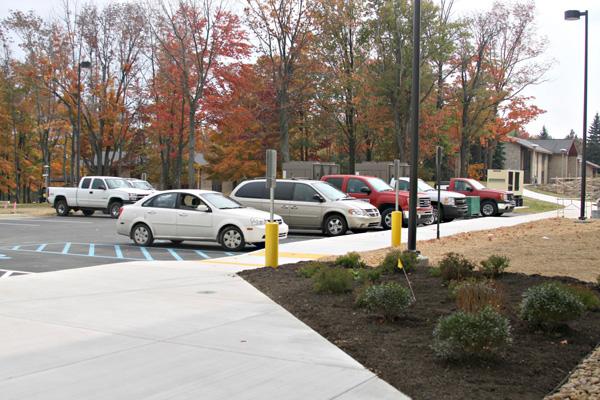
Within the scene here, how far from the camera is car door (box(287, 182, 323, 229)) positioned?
19953mm

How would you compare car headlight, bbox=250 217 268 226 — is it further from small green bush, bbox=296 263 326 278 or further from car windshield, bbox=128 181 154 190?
car windshield, bbox=128 181 154 190

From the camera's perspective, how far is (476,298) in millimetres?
7320

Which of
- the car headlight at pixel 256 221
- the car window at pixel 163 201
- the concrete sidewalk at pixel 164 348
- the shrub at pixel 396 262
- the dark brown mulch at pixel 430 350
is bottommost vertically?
the concrete sidewalk at pixel 164 348

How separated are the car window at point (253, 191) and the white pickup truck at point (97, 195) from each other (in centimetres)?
1061

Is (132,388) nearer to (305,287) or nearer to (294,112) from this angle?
(305,287)

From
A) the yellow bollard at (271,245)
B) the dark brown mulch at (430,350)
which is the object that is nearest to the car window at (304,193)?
the yellow bollard at (271,245)

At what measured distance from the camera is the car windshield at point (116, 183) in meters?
30.3

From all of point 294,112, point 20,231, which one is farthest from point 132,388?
point 294,112

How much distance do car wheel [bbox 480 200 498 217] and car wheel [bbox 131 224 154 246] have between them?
791 inches

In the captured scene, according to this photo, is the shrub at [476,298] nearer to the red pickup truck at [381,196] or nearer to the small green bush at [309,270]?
the small green bush at [309,270]

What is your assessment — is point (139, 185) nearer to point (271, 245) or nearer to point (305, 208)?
point (305, 208)

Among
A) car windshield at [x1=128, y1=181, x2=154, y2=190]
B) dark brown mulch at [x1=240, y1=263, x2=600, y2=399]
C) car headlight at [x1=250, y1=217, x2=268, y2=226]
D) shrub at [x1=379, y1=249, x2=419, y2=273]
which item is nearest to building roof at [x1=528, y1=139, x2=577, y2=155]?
car windshield at [x1=128, y1=181, x2=154, y2=190]

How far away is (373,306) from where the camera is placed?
726cm

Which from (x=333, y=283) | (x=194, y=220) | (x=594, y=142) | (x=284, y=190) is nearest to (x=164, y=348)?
(x=333, y=283)
